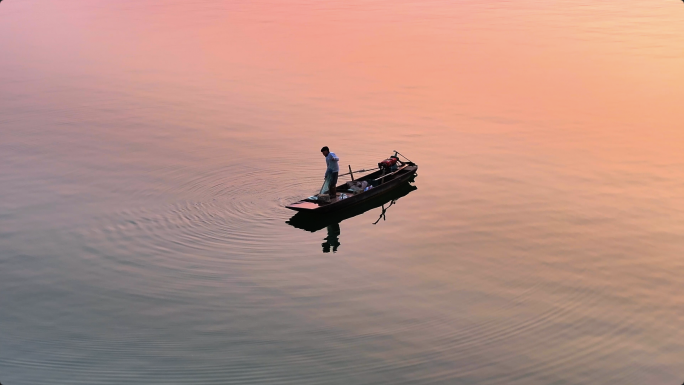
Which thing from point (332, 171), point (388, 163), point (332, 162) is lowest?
point (332, 171)

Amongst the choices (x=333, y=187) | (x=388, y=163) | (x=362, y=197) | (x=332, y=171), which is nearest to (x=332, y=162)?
(x=332, y=171)

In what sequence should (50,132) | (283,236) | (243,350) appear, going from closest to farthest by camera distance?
(243,350) < (283,236) < (50,132)

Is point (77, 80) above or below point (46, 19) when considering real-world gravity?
below

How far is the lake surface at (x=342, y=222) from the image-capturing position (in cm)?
1149

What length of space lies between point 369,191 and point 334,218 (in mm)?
1199

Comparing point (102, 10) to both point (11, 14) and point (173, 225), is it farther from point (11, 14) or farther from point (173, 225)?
point (173, 225)

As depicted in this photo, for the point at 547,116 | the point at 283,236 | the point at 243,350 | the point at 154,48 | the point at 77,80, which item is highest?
the point at 154,48

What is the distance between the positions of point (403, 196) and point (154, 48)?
1651 centimetres

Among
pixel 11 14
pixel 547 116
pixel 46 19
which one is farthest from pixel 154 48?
pixel 547 116

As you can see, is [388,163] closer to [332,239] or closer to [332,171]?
[332,171]

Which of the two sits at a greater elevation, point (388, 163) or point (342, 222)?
point (388, 163)

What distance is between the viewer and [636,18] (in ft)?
119

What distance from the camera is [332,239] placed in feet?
51.6

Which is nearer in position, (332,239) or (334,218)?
(332,239)
